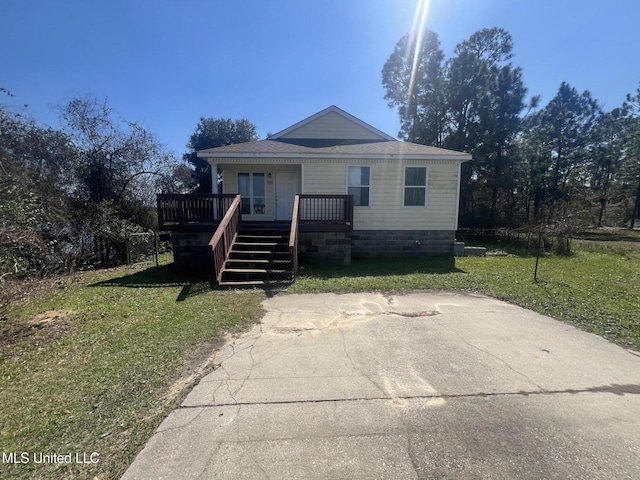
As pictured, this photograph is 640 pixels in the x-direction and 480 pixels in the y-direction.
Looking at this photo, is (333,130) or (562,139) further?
(562,139)

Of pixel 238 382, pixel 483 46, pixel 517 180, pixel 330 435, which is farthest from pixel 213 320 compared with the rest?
pixel 483 46

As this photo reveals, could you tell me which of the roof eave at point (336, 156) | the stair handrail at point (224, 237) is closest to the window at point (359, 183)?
the roof eave at point (336, 156)

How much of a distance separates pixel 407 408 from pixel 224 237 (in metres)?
5.99

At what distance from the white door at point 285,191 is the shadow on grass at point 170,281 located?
153 inches

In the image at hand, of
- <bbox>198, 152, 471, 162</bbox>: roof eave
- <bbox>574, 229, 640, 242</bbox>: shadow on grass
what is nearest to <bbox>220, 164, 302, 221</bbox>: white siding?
<bbox>198, 152, 471, 162</bbox>: roof eave

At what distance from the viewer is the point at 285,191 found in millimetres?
11078

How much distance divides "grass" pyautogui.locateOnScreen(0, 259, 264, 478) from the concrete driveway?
1.08 ft

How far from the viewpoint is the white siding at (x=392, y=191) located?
10.2 meters

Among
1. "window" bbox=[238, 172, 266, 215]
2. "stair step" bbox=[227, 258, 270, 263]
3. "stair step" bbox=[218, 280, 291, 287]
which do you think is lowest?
"stair step" bbox=[218, 280, 291, 287]

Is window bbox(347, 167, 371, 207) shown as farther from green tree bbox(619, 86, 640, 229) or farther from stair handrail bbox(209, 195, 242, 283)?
green tree bbox(619, 86, 640, 229)

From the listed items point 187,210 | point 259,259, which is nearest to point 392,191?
point 259,259

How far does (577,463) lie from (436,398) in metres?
1.00

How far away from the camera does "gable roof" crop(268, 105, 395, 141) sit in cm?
1266

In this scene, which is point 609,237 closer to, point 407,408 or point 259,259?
point 259,259
